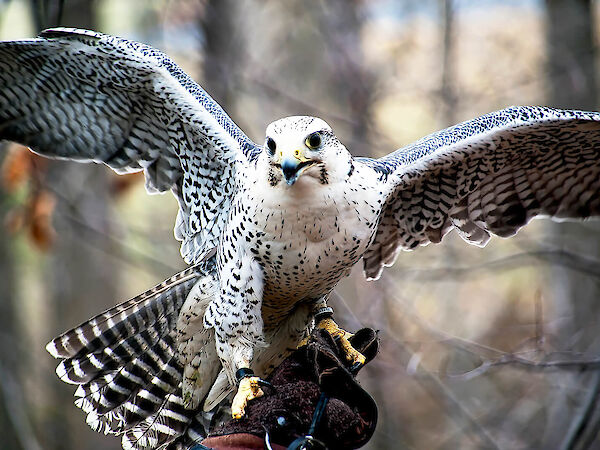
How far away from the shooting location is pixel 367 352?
3709mm

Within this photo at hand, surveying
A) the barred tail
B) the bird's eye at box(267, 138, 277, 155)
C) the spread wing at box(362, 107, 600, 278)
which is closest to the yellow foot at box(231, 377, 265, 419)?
the barred tail

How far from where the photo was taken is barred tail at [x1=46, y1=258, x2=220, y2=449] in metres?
4.23

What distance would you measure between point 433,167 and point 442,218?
0.49 m

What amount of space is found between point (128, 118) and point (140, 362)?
4.77 feet

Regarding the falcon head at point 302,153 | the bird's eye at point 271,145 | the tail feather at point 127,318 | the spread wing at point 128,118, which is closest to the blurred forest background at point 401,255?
the spread wing at point 128,118

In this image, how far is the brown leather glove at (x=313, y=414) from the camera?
3.07m

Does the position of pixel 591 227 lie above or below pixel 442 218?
below

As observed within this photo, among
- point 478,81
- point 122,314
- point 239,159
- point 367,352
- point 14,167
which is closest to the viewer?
point 367,352

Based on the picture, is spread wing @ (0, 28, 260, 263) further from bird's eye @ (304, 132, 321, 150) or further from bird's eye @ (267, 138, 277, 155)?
bird's eye @ (304, 132, 321, 150)

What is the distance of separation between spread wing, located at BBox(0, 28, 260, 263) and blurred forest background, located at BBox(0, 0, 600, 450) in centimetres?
49

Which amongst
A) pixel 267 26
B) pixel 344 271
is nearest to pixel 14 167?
pixel 344 271

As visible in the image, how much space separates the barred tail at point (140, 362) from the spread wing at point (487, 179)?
117cm

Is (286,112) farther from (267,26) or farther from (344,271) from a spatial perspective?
(344,271)

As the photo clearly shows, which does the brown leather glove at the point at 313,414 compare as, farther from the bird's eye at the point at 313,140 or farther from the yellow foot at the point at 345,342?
the bird's eye at the point at 313,140
